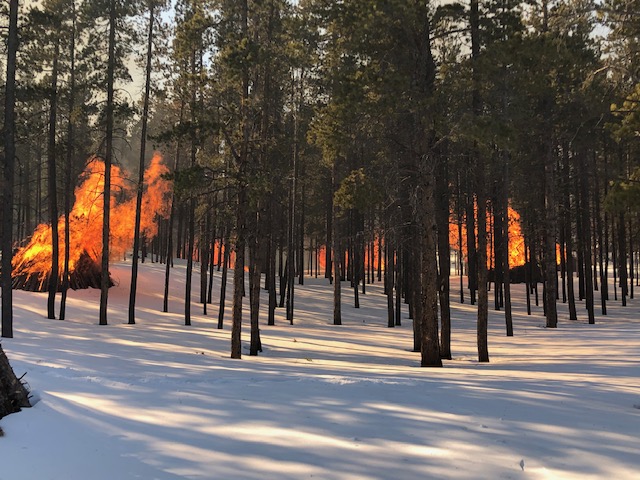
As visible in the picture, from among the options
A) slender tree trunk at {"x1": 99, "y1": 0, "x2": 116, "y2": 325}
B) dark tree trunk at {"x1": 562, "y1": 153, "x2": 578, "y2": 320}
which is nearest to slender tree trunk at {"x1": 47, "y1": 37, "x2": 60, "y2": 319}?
slender tree trunk at {"x1": 99, "y1": 0, "x2": 116, "y2": 325}

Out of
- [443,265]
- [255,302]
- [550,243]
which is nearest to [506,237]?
[550,243]

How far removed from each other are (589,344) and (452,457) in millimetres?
12299

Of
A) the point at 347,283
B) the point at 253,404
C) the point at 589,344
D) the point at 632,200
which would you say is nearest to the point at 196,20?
the point at 253,404

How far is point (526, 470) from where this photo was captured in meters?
3.96

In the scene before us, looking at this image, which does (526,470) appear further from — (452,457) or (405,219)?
(405,219)

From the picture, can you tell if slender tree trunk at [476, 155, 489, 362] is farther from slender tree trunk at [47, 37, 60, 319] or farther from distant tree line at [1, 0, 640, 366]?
slender tree trunk at [47, 37, 60, 319]

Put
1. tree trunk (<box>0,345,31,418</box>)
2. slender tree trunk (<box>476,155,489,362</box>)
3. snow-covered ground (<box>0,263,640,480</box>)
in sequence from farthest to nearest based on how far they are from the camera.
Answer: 1. slender tree trunk (<box>476,155,489,362</box>)
2. tree trunk (<box>0,345,31,418</box>)
3. snow-covered ground (<box>0,263,640,480</box>)

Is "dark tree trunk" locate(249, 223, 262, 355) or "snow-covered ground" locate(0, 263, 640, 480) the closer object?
"snow-covered ground" locate(0, 263, 640, 480)

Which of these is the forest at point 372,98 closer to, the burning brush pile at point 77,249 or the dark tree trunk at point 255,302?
the dark tree trunk at point 255,302

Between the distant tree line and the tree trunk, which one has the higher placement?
the distant tree line

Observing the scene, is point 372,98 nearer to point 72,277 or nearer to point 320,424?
point 320,424

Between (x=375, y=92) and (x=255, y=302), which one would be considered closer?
(x=375, y=92)

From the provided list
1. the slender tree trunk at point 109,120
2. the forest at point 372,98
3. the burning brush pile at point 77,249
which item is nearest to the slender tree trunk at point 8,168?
the forest at point 372,98

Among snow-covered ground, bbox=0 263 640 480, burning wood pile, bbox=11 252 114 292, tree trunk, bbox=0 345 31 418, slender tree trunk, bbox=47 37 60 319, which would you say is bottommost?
snow-covered ground, bbox=0 263 640 480
